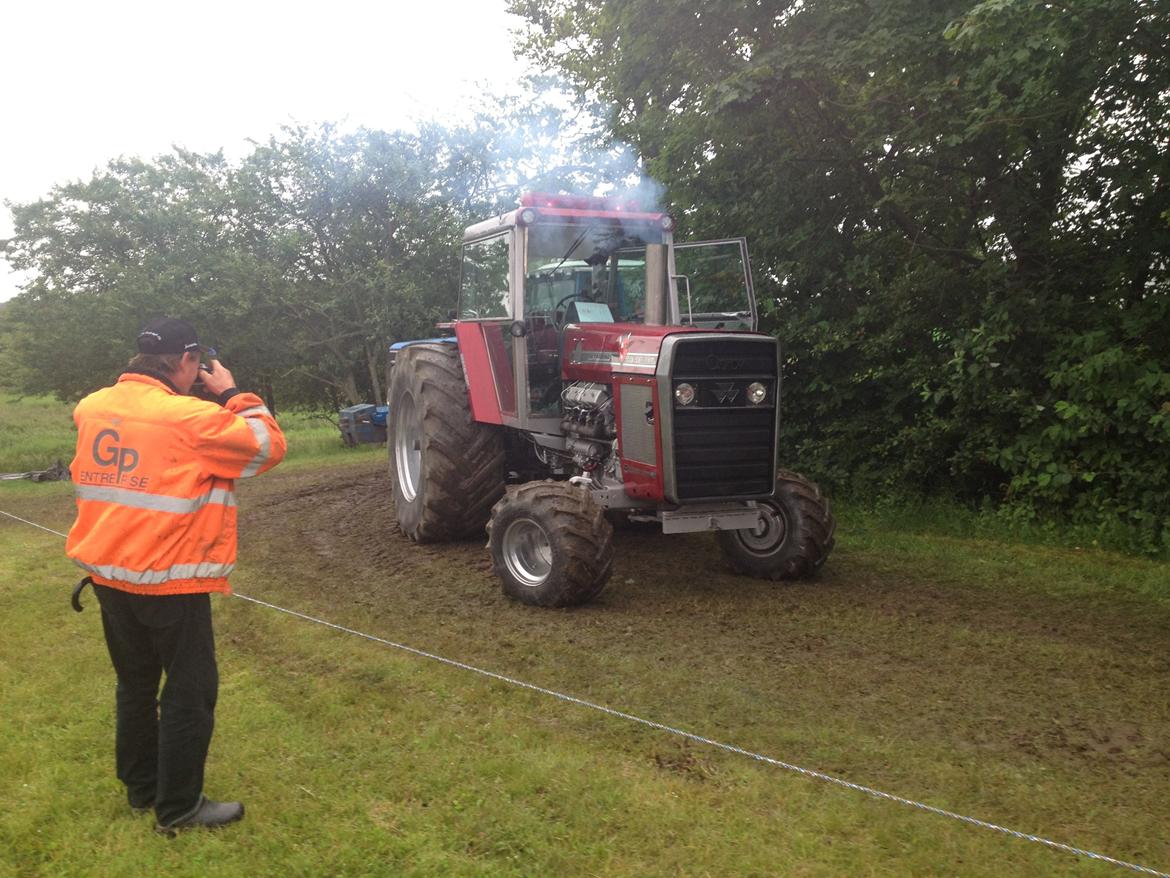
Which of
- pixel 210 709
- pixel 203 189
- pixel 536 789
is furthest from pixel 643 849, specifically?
pixel 203 189

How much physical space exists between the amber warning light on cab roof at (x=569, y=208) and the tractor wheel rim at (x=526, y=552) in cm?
216

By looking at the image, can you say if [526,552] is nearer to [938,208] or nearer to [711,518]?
[711,518]

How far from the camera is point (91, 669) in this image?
202 inches

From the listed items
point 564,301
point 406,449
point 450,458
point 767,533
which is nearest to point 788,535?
point 767,533

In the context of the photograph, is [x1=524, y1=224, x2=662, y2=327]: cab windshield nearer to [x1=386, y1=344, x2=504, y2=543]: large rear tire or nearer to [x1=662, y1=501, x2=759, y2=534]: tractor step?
[x1=386, y1=344, x2=504, y2=543]: large rear tire

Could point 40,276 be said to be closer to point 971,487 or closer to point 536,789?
point 971,487

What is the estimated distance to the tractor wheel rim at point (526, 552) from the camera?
635cm

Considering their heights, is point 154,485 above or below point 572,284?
below

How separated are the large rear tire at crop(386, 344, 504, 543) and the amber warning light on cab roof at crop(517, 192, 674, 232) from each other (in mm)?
1589

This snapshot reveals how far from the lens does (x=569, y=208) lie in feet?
23.7

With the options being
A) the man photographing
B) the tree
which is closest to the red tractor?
the tree

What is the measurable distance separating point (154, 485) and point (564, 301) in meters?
4.45

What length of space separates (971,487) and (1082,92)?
348 cm

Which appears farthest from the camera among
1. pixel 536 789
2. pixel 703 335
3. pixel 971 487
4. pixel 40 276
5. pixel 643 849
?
pixel 40 276
